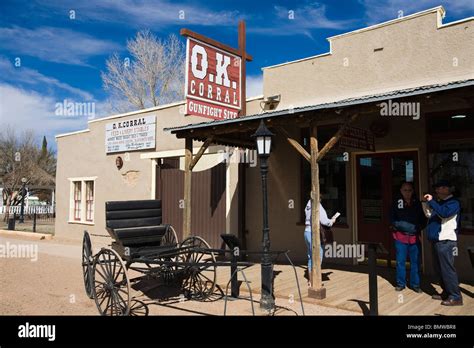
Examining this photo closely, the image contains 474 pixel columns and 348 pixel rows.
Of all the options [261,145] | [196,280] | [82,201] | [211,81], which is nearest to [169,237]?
[196,280]

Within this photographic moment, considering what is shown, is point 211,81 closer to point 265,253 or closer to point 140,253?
point 140,253

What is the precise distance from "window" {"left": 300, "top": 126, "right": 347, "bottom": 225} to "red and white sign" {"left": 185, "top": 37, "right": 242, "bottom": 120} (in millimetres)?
1970

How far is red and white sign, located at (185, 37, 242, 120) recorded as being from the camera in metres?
8.94

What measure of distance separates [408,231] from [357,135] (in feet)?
6.39

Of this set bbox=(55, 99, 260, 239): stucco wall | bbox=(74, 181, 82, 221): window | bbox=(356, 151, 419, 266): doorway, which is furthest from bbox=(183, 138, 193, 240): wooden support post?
bbox=(74, 181, 82, 221): window

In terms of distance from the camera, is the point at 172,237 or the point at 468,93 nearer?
the point at 468,93

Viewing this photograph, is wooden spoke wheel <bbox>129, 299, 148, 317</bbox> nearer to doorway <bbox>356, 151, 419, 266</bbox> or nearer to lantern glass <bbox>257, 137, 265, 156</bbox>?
lantern glass <bbox>257, 137, 265, 156</bbox>

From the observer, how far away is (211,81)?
30.9 feet

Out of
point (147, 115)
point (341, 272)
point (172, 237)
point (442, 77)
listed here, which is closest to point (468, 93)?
point (442, 77)

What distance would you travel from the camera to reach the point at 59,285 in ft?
24.1

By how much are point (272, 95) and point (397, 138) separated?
3.22m

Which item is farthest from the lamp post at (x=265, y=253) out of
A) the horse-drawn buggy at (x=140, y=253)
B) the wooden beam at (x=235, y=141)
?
the wooden beam at (x=235, y=141)

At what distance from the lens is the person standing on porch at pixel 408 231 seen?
19.9ft
